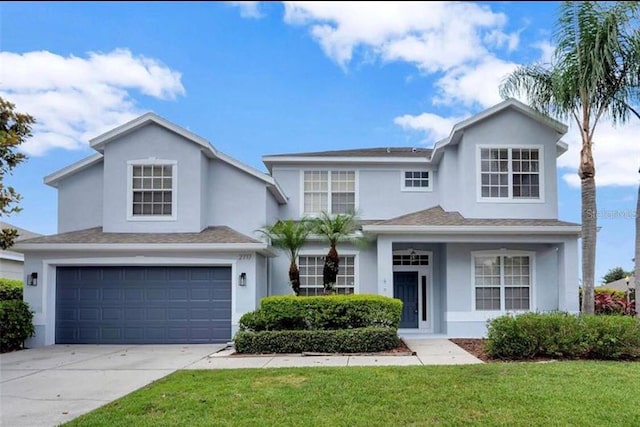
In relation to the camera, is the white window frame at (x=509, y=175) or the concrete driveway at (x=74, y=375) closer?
the concrete driveway at (x=74, y=375)

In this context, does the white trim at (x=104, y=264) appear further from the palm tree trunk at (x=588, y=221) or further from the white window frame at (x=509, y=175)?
the palm tree trunk at (x=588, y=221)

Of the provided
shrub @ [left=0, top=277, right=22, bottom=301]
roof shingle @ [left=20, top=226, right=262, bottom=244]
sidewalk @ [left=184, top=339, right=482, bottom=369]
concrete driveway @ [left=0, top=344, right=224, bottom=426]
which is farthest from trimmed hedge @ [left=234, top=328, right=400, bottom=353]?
shrub @ [left=0, top=277, right=22, bottom=301]

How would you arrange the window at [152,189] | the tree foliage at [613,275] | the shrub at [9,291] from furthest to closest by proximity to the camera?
the tree foliage at [613,275], the shrub at [9,291], the window at [152,189]

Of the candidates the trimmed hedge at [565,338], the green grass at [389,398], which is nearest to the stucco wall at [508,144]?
the trimmed hedge at [565,338]

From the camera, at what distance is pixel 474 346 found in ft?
44.9

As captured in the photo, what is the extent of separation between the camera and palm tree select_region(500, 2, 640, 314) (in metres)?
13.6

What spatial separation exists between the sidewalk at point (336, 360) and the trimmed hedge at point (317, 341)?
397 millimetres

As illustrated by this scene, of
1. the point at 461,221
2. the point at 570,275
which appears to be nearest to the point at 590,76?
the point at 461,221

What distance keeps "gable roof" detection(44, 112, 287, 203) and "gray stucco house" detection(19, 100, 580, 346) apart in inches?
1.8

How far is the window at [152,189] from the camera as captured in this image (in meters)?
16.2

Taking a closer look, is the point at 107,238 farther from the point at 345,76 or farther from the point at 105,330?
the point at 345,76

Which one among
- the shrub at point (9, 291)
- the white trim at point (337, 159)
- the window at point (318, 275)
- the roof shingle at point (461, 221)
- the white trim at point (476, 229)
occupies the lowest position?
the shrub at point (9, 291)

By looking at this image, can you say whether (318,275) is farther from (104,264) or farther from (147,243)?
(104,264)

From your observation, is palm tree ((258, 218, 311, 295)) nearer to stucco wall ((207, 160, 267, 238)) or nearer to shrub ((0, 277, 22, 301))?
stucco wall ((207, 160, 267, 238))
